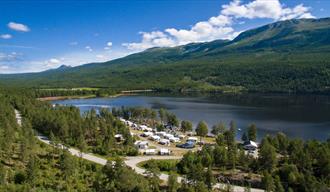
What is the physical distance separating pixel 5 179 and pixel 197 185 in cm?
2029

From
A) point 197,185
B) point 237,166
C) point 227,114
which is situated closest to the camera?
point 197,185

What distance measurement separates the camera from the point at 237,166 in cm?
4741

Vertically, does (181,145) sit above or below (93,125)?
below

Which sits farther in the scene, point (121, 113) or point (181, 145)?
point (121, 113)

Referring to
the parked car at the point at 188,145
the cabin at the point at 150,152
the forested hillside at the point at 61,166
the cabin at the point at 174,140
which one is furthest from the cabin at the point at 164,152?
the cabin at the point at 174,140

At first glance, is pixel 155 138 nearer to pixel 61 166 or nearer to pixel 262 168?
pixel 262 168

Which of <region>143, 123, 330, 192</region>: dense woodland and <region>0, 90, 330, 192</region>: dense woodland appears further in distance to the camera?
<region>143, 123, 330, 192</region>: dense woodland

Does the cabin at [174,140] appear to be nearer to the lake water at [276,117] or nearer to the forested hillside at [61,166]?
the forested hillside at [61,166]

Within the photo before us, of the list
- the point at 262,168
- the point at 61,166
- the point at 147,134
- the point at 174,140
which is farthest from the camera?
the point at 147,134

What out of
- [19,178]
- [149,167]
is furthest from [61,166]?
[149,167]

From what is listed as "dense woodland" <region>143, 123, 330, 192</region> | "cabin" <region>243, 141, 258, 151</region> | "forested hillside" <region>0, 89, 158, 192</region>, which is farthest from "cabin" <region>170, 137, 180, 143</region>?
"dense woodland" <region>143, 123, 330, 192</region>

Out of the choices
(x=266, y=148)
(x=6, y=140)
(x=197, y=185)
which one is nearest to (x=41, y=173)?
(x=6, y=140)

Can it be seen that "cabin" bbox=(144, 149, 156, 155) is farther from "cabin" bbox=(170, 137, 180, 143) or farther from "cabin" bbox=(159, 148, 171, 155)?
"cabin" bbox=(170, 137, 180, 143)

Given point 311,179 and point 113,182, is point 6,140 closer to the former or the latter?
point 113,182
